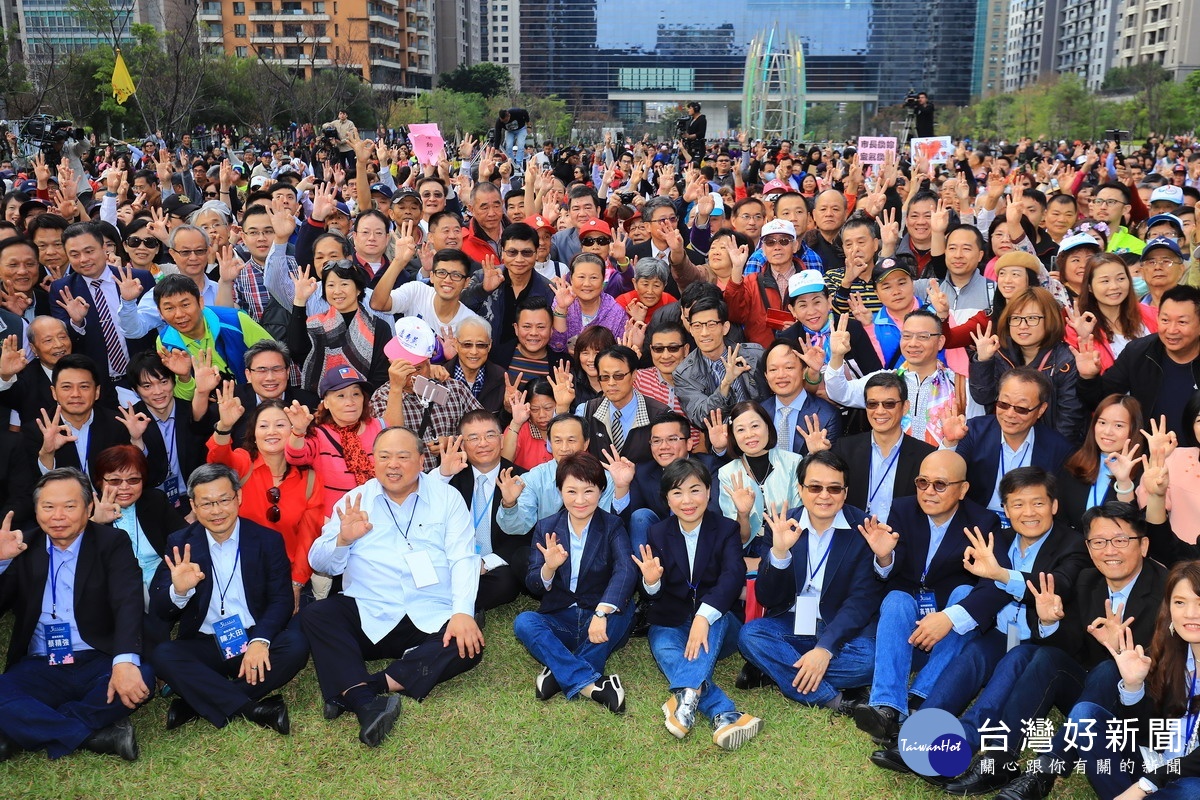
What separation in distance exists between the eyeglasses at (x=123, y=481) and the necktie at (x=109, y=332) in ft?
5.30

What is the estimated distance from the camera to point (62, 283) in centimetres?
607

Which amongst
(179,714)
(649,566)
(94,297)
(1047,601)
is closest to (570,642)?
(649,566)

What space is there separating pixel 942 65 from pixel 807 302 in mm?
122658

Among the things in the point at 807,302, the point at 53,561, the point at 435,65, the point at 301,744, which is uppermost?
the point at 435,65

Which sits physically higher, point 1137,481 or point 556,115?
point 556,115

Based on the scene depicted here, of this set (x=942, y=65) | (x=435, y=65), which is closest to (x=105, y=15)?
(x=435, y=65)

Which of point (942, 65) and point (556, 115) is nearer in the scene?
point (556, 115)

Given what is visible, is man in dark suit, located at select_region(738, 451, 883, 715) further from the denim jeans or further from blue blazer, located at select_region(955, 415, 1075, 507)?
blue blazer, located at select_region(955, 415, 1075, 507)

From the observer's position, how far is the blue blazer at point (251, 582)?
4477mm

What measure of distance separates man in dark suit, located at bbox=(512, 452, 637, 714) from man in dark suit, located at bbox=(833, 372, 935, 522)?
1.23 metres

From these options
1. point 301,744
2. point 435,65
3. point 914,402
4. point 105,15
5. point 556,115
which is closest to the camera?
point 301,744

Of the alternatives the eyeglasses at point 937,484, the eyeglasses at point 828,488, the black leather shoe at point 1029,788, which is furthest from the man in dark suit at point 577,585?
the black leather shoe at point 1029,788

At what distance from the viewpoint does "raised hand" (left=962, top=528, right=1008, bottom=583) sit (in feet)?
13.4

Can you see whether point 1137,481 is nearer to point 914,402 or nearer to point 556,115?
point 914,402
